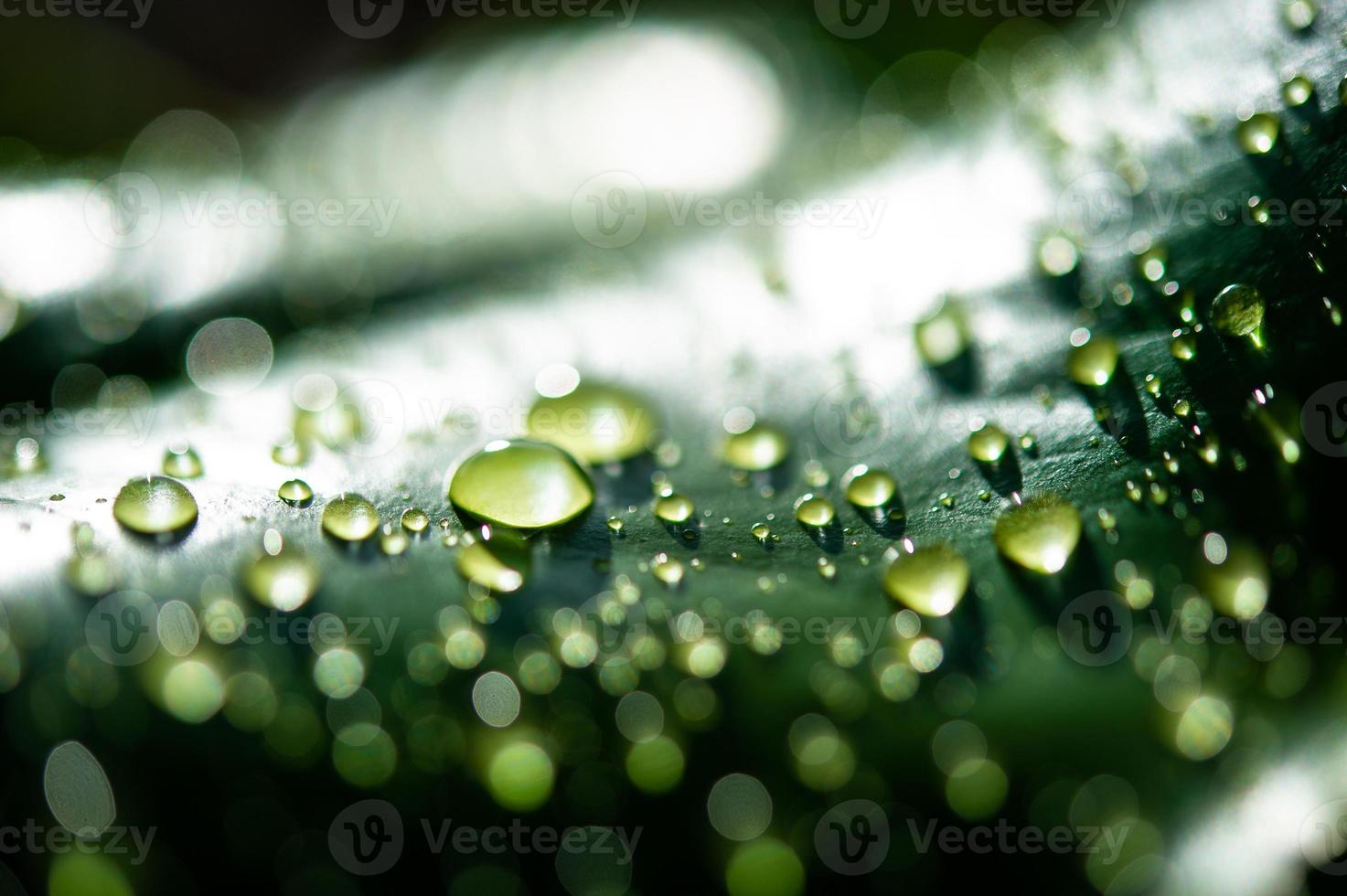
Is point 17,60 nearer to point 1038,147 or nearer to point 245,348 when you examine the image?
point 245,348

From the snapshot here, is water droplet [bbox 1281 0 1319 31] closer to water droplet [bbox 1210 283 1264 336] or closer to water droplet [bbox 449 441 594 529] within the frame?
water droplet [bbox 1210 283 1264 336]

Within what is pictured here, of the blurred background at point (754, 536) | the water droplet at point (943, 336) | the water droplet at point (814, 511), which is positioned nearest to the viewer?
the blurred background at point (754, 536)

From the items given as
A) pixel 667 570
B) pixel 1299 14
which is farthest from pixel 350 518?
pixel 1299 14

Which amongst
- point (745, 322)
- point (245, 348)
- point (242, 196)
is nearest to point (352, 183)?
point (242, 196)

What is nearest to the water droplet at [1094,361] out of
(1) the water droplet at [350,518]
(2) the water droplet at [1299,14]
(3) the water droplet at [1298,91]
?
(3) the water droplet at [1298,91]

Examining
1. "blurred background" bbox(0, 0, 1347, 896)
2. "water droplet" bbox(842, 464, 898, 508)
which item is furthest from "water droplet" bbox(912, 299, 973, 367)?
"water droplet" bbox(842, 464, 898, 508)

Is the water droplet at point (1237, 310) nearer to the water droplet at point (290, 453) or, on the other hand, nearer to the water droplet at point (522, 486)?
the water droplet at point (522, 486)
